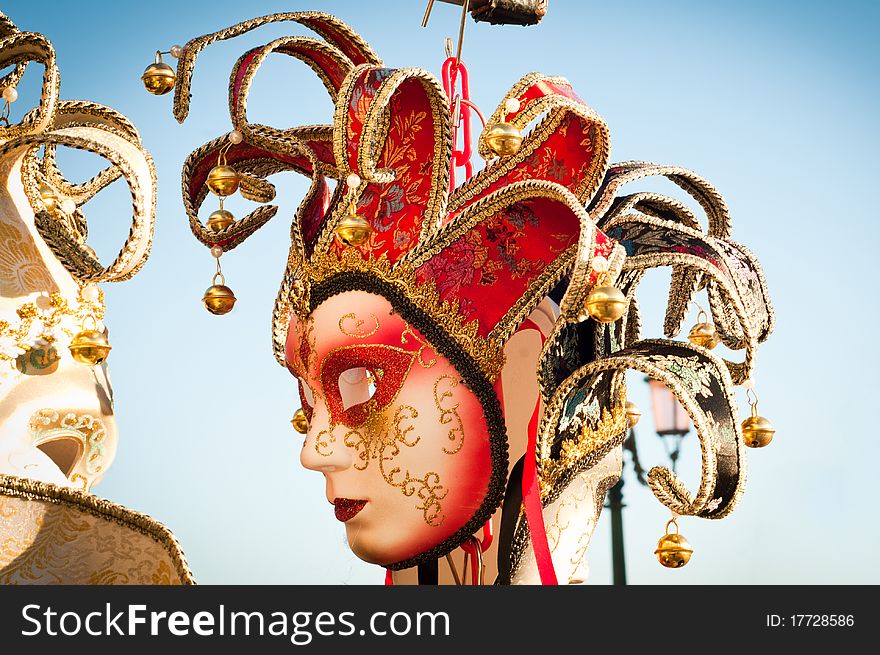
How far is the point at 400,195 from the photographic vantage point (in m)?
2.29

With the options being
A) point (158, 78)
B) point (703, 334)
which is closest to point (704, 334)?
point (703, 334)

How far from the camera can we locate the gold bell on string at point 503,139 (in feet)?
7.08

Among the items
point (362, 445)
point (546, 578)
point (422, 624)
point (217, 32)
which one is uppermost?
point (217, 32)

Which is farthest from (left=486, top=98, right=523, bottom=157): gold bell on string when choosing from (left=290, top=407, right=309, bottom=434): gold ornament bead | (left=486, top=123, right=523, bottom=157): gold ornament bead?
(left=290, top=407, right=309, bottom=434): gold ornament bead

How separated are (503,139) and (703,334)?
0.51 m

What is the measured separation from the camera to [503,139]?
7.08ft

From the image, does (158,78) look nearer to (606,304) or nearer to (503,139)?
(503,139)

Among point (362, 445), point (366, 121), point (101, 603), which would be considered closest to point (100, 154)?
point (366, 121)

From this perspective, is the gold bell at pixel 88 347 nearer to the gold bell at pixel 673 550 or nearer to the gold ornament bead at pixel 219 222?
the gold ornament bead at pixel 219 222

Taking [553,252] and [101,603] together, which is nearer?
[101,603]

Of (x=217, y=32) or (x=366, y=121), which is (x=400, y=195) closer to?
(x=366, y=121)

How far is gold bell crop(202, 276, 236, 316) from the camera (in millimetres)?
2410

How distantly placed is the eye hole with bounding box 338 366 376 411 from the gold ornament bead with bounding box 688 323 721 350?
22.0 inches

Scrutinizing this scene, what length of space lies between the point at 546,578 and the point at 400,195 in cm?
67
